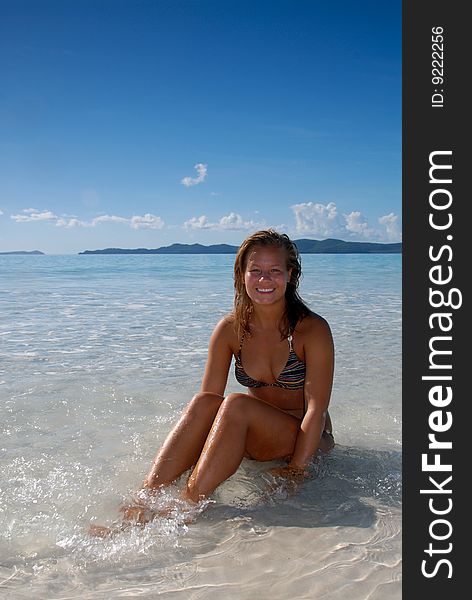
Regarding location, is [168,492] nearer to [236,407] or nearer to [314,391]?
[236,407]

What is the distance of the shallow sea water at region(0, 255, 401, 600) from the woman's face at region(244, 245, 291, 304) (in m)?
1.01

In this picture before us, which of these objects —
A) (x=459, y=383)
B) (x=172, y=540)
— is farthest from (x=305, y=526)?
(x=459, y=383)

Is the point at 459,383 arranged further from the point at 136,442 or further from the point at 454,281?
the point at 136,442

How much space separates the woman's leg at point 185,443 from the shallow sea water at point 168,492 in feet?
0.83

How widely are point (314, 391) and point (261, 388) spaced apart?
407 millimetres

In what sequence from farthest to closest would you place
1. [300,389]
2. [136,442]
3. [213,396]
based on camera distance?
[136,442]
[300,389]
[213,396]

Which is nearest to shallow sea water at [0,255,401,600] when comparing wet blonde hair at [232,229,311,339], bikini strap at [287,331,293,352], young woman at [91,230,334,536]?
young woman at [91,230,334,536]

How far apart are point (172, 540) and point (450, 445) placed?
Result: 1307 millimetres

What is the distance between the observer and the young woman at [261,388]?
313cm

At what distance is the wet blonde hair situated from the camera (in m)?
3.42

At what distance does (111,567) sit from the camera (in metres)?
2.57

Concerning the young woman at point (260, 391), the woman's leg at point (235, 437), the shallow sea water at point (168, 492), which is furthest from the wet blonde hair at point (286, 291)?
the shallow sea water at point (168, 492)

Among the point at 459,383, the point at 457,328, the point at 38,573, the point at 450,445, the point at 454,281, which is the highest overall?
the point at 454,281

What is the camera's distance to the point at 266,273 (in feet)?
11.2
